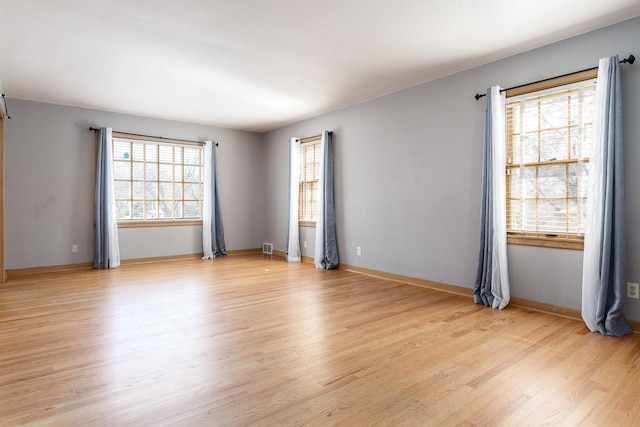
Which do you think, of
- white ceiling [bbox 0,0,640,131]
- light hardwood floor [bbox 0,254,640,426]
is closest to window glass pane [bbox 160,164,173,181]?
white ceiling [bbox 0,0,640,131]

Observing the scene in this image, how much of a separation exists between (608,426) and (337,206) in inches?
175

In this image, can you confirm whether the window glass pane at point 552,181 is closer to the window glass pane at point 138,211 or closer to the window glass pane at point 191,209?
the window glass pane at point 191,209

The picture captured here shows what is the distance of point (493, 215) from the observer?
12.0 ft

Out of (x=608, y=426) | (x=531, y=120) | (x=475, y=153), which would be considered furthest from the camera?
(x=475, y=153)

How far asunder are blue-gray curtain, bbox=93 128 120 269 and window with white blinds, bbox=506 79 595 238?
18.6 feet

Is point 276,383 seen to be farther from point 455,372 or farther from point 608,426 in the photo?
point 608,426

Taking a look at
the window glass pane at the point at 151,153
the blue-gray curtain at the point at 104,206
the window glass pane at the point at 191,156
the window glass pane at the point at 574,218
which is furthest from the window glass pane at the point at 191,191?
the window glass pane at the point at 574,218

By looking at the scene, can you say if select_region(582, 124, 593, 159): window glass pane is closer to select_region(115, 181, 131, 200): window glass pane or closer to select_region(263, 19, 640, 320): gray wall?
select_region(263, 19, 640, 320): gray wall

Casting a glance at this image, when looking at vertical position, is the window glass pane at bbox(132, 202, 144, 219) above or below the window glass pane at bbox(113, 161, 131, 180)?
below

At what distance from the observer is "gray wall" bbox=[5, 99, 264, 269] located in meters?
5.29

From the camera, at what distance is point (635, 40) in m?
2.93

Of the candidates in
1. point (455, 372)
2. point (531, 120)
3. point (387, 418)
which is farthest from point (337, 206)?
point (387, 418)

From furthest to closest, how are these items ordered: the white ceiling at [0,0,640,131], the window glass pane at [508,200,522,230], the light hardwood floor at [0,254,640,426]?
the window glass pane at [508,200,522,230], the white ceiling at [0,0,640,131], the light hardwood floor at [0,254,640,426]

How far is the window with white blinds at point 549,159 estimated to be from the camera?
127 inches
